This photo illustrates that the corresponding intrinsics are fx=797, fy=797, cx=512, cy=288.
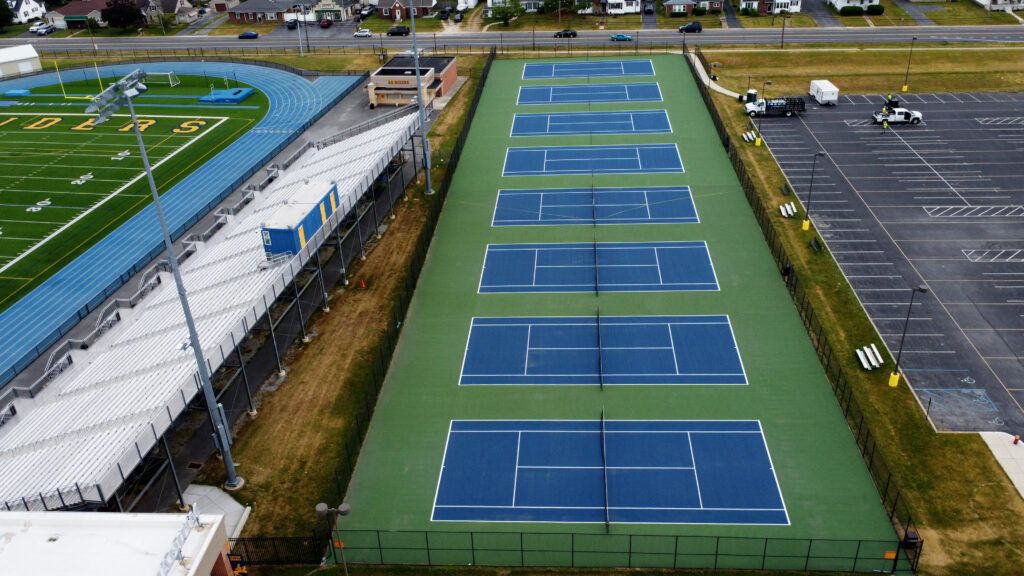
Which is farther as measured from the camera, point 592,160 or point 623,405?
point 592,160

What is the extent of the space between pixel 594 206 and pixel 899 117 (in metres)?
32.6

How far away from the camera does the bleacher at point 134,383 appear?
27969mm

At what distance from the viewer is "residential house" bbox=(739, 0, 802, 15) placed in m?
114

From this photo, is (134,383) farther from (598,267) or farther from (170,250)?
(598,267)

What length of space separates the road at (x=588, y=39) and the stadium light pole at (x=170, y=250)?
8028 cm

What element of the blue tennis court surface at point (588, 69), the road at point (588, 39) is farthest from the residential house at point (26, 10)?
the blue tennis court surface at point (588, 69)

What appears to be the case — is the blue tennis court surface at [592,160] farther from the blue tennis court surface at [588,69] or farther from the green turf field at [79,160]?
the green turf field at [79,160]

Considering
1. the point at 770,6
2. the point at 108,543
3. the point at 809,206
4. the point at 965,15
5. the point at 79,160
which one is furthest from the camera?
the point at 770,6

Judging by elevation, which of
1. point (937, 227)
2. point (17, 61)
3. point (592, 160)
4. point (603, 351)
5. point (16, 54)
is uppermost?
point (16, 54)

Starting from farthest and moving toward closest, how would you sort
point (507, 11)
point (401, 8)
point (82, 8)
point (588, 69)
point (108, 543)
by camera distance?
point (82, 8) → point (401, 8) → point (507, 11) → point (588, 69) → point (108, 543)

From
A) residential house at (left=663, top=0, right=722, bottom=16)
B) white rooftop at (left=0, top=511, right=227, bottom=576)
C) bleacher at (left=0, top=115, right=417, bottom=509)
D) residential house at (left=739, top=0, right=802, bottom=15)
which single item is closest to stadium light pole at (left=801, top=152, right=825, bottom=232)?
bleacher at (left=0, top=115, right=417, bottom=509)

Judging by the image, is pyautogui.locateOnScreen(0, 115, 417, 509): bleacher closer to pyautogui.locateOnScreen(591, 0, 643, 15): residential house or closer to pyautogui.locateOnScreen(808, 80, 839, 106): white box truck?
pyautogui.locateOnScreen(808, 80, 839, 106): white box truck

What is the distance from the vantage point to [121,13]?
387 ft

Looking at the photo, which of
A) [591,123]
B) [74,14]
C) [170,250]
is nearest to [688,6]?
[591,123]
